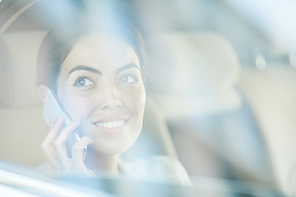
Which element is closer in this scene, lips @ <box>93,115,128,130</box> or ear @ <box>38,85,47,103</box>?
lips @ <box>93,115,128,130</box>

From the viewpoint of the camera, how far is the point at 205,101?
124 cm

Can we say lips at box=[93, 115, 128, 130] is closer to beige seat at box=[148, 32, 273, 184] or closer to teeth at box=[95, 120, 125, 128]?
teeth at box=[95, 120, 125, 128]

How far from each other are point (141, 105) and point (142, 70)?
0.13m

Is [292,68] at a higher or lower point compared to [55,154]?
higher

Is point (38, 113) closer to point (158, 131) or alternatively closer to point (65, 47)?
point (65, 47)

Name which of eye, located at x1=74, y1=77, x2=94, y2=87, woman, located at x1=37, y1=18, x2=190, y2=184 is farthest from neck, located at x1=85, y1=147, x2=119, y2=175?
eye, located at x1=74, y1=77, x2=94, y2=87

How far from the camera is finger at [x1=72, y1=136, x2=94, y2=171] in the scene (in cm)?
121

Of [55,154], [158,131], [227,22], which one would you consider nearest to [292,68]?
[227,22]

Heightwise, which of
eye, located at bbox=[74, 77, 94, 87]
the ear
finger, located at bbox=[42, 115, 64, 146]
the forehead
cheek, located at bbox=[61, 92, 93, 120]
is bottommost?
finger, located at bbox=[42, 115, 64, 146]

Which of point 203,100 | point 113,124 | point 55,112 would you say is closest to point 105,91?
point 113,124

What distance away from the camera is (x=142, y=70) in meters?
1.18

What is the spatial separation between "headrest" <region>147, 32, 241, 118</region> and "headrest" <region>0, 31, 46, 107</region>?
485 millimetres

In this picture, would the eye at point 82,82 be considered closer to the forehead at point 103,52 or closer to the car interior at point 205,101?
the forehead at point 103,52

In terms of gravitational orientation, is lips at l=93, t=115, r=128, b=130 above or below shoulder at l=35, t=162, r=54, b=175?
above
